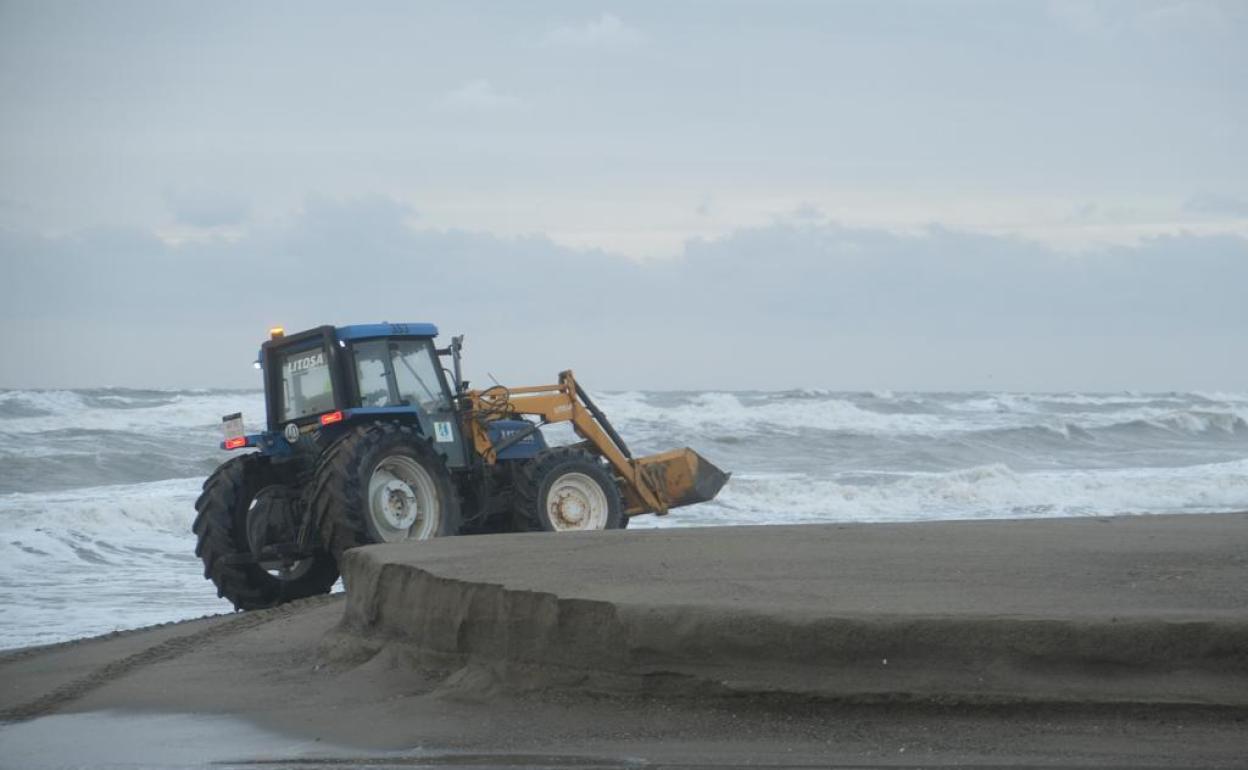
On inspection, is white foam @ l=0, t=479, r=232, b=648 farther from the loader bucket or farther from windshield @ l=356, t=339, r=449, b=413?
the loader bucket

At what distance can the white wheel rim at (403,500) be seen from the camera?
36.1ft

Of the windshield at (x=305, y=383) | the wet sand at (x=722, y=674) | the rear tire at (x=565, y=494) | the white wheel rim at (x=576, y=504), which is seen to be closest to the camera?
the wet sand at (x=722, y=674)

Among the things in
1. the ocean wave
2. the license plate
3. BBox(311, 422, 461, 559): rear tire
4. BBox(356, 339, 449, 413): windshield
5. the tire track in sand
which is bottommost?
the ocean wave

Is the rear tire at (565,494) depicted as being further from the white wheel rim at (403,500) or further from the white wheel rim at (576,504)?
the white wheel rim at (403,500)

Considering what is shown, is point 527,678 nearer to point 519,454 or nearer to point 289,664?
point 289,664

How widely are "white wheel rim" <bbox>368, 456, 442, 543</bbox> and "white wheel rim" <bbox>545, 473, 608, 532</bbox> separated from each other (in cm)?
133

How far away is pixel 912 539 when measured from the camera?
29.0 ft

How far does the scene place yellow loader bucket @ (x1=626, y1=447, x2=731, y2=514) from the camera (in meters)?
13.8

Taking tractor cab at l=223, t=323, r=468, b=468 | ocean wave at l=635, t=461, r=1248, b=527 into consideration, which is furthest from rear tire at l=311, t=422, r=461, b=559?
ocean wave at l=635, t=461, r=1248, b=527

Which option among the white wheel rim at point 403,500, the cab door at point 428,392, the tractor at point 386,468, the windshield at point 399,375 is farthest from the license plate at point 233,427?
the cab door at point 428,392

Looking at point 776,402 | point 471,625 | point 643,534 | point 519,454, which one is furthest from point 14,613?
point 776,402

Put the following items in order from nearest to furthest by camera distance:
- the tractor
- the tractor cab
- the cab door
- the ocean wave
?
1. the tractor
2. the tractor cab
3. the cab door
4. the ocean wave

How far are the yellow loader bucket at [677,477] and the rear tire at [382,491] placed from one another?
9.00 feet

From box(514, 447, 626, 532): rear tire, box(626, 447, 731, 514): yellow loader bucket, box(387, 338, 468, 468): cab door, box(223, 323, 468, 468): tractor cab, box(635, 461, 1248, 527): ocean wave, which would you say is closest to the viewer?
box(223, 323, 468, 468): tractor cab
